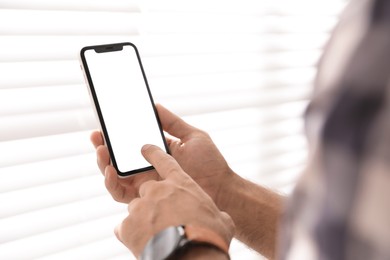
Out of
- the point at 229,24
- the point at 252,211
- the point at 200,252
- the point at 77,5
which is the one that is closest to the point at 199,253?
the point at 200,252

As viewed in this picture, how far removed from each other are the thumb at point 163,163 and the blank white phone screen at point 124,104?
0.08m

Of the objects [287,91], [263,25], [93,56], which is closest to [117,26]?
[93,56]

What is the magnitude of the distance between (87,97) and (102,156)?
5.0 inches

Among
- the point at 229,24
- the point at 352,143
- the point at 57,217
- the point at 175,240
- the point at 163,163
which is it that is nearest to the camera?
the point at 352,143

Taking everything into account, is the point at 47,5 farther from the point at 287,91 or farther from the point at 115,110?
the point at 287,91

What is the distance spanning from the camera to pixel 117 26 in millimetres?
862

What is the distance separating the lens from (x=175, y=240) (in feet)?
1.73


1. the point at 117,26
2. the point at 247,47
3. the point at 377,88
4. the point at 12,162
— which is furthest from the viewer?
the point at 247,47

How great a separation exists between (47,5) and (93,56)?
0.12m

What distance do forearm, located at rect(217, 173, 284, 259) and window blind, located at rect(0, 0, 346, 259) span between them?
6.4 inches

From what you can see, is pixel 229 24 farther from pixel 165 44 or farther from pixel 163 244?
pixel 163 244

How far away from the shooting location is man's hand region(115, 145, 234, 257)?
57 centimetres

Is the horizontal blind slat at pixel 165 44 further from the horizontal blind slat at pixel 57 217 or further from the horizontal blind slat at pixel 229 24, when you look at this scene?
the horizontal blind slat at pixel 57 217

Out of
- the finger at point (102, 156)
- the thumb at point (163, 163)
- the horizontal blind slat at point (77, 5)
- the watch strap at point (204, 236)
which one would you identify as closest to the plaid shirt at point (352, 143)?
the watch strap at point (204, 236)
